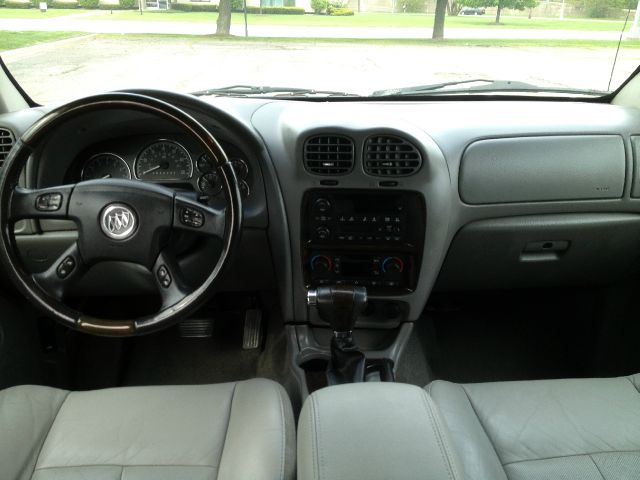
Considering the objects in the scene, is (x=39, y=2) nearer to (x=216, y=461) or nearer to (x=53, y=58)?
(x=53, y=58)

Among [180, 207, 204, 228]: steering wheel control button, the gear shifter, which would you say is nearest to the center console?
the gear shifter

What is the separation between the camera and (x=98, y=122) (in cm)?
194

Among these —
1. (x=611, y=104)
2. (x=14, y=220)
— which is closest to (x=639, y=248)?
(x=611, y=104)

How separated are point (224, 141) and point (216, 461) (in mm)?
1075

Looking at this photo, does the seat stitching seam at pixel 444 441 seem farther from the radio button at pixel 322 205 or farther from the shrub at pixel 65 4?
the shrub at pixel 65 4

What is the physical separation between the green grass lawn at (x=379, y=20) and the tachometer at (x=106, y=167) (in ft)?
2.01

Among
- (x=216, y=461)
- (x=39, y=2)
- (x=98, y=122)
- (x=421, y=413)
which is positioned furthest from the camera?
(x=39, y=2)

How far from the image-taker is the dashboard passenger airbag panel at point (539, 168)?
6.76 feet

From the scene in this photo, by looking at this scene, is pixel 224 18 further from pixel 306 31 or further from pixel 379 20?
pixel 379 20

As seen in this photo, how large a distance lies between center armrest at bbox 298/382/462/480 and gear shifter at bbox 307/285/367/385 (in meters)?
0.52

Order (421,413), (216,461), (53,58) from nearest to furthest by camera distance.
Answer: (421,413) → (216,461) → (53,58)

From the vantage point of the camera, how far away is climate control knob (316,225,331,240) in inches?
80.9

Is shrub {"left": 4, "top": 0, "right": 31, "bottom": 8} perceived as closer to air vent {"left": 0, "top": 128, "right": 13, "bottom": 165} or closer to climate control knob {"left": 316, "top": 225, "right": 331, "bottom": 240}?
air vent {"left": 0, "top": 128, "right": 13, "bottom": 165}

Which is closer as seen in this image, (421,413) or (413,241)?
(421,413)
